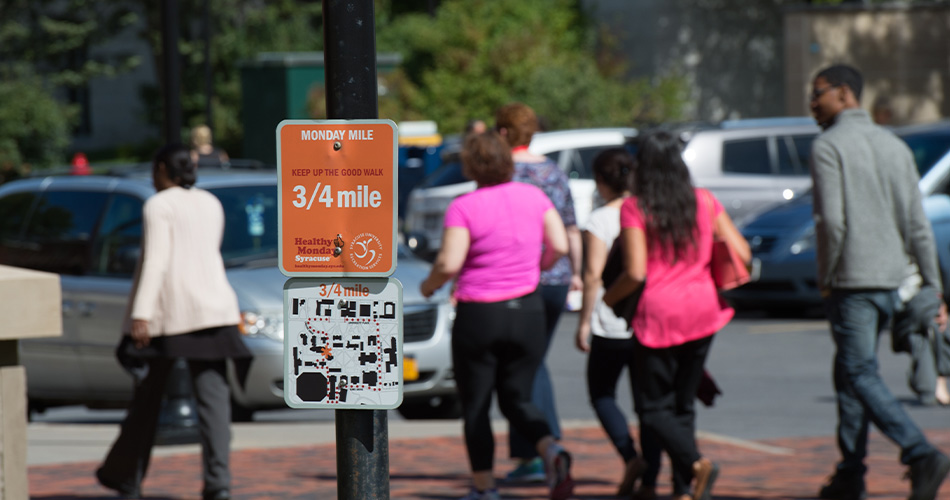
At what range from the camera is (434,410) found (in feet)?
32.5

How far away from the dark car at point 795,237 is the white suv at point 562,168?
2.46 metres

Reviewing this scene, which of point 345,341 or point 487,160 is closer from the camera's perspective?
point 345,341

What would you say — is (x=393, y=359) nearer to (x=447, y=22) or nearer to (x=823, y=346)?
(x=823, y=346)

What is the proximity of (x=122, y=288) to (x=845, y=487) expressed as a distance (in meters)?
4.80

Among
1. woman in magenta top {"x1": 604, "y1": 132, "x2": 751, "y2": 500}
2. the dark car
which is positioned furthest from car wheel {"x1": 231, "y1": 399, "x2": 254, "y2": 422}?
the dark car

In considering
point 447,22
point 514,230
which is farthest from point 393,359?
point 447,22

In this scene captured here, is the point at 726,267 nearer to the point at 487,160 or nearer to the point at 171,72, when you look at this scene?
the point at 487,160

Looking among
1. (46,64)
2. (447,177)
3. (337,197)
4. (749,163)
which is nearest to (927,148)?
(749,163)

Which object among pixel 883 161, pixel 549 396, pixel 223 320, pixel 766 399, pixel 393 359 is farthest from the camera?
pixel 766 399

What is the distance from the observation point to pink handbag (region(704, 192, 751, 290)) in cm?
604

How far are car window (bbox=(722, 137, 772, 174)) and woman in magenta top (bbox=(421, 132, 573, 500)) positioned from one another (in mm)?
10856

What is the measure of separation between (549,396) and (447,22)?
25.7 meters

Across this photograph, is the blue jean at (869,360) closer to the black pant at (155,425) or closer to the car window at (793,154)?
the black pant at (155,425)

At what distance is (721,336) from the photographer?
45.5ft
